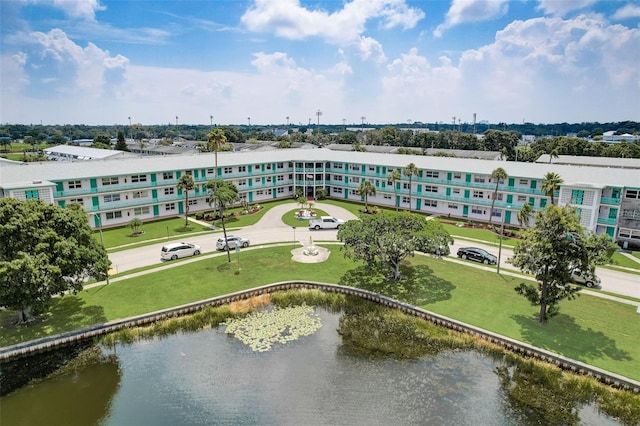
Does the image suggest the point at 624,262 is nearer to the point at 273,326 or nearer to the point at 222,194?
the point at 273,326

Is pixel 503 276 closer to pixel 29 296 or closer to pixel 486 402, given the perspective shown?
pixel 486 402

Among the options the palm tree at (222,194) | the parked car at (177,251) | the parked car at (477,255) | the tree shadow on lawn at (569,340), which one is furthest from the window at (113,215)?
the tree shadow on lawn at (569,340)

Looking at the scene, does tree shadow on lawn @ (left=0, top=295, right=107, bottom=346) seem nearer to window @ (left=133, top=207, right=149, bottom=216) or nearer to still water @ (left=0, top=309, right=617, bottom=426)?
still water @ (left=0, top=309, right=617, bottom=426)

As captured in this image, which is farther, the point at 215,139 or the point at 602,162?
the point at 602,162

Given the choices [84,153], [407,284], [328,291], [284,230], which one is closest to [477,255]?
[407,284]

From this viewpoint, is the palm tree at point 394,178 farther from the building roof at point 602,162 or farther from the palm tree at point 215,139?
the building roof at point 602,162

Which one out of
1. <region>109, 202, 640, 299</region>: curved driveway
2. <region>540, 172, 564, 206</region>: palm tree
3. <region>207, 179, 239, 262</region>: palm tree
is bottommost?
<region>109, 202, 640, 299</region>: curved driveway

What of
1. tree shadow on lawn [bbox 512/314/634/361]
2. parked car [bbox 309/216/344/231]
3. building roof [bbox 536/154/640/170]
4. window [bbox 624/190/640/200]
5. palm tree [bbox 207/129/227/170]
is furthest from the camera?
building roof [bbox 536/154/640/170]

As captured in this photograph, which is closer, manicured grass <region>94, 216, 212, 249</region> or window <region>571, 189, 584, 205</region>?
manicured grass <region>94, 216, 212, 249</region>

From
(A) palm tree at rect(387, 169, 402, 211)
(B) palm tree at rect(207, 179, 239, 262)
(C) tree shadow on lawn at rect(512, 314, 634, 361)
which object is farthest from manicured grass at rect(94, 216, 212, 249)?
(C) tree shadow on lawn at rect(512, 314, 634, 361)
